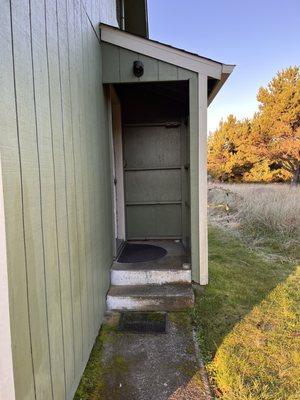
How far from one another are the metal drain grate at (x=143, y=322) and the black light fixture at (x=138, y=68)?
2443mm

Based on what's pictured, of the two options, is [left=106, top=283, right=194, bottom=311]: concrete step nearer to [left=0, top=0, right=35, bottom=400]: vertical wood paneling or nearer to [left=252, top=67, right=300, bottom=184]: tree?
[left=0, top=0, right=35, bottom=400]: vertical wood paneling

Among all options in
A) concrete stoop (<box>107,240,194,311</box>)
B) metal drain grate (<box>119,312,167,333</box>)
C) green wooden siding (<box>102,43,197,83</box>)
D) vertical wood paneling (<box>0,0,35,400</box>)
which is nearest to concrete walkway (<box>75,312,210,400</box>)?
metal drain grate (<box>119,312,167,333</box>)

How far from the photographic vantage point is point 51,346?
1487 millimetres

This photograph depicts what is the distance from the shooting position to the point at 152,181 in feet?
15.5

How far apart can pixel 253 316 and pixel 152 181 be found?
2570 mm

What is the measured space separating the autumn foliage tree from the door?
1453 centimetres

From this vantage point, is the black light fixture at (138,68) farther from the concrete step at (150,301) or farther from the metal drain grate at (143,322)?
the metal drain grate at (143,322)

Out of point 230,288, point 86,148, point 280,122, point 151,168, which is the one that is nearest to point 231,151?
point 280,122

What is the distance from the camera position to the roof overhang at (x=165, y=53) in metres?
3.09

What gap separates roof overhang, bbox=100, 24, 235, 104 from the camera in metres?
3.09

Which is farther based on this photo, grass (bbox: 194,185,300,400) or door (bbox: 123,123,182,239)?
door (bbox: 123,123,182,239)

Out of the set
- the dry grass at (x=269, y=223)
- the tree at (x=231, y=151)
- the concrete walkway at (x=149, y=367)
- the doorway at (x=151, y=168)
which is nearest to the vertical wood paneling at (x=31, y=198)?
the concrete walkway at (x=149, y=367)

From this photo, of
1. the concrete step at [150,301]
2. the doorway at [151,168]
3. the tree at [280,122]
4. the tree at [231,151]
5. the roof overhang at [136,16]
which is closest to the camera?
the concrete step at [150,301]

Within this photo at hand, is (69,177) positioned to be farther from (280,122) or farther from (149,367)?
(280,122)
